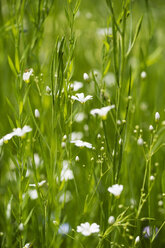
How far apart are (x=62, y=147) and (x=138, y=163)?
491 mm

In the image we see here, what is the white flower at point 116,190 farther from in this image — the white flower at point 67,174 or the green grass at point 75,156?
the white flower at point 67,174

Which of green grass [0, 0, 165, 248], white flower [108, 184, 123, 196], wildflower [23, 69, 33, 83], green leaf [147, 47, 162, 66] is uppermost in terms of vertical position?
green leaf [147, 47, 162, 66]

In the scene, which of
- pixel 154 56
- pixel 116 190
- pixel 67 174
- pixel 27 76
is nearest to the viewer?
pixel 116 190

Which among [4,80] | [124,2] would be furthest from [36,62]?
[4,80]

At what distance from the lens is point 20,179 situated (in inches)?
38.0

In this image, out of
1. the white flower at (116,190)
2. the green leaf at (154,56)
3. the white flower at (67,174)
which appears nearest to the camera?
the white flower at (116,190)

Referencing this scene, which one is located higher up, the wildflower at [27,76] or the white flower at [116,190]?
the wildflower at [27,76]

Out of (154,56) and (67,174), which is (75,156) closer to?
(67,174)

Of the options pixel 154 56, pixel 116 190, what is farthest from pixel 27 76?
pixel 154 56

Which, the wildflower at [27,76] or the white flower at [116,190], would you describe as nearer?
the white flower at [116,190]

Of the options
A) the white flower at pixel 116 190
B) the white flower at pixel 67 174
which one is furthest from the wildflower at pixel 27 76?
the white flower at pixel 116 190

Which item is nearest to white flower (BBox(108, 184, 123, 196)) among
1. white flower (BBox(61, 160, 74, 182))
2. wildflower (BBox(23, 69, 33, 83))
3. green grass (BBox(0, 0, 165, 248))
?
green grass (BBox(0, 0, 165, 248))

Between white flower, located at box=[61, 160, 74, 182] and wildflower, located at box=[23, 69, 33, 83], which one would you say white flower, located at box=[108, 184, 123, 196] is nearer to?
white flower, located at box=[61, 160, 74, 182]

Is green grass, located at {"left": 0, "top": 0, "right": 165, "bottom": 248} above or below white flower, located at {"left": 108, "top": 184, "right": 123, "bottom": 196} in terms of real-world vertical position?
above
